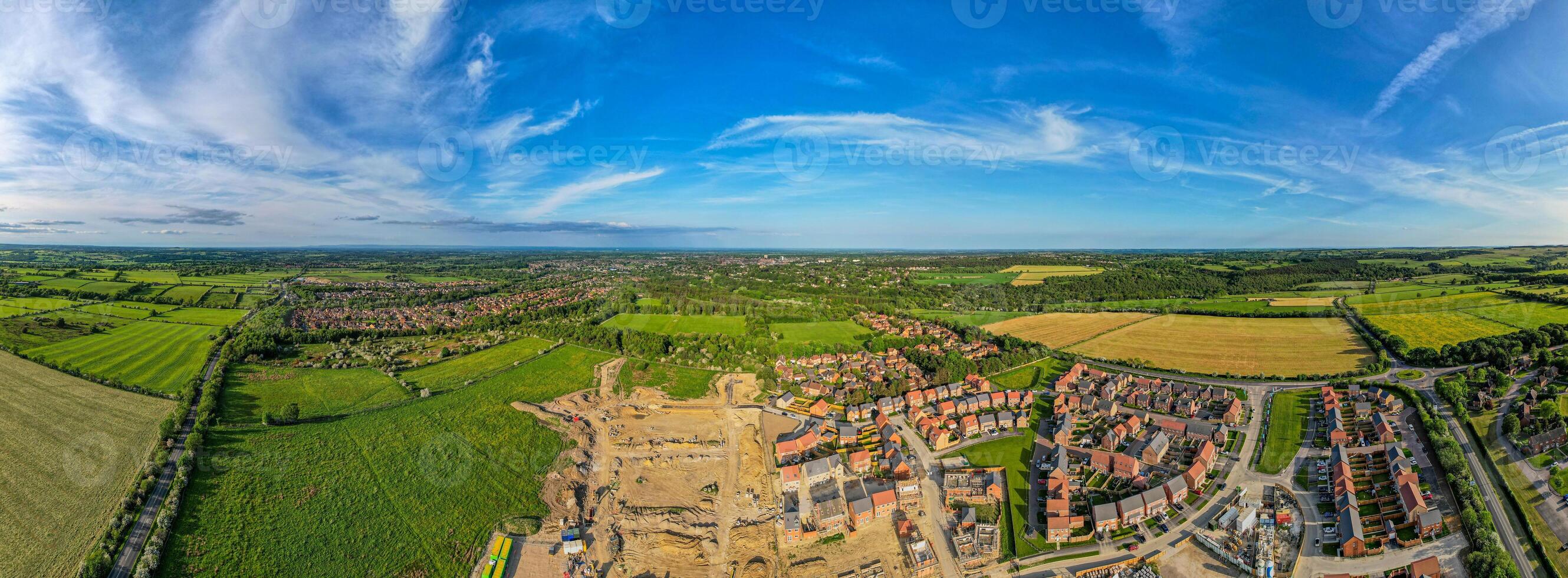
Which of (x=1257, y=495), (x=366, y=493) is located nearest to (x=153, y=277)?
(x=366, y=493)

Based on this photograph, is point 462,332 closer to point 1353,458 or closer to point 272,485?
point 272,485

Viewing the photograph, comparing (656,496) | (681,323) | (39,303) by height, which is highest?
(39,303)

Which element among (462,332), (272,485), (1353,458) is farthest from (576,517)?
(462,332)

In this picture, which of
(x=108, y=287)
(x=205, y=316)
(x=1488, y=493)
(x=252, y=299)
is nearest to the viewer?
(x=1488, y=493)

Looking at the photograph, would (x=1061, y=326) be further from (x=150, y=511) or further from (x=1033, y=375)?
(x=150, y=511)

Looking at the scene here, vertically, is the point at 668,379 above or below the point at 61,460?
below

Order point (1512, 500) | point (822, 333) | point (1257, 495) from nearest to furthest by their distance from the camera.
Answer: point (1512, 500) < point (1257, 495) < point (822, 333)

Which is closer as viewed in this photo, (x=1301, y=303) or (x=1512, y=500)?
(x=1512, y=500)
